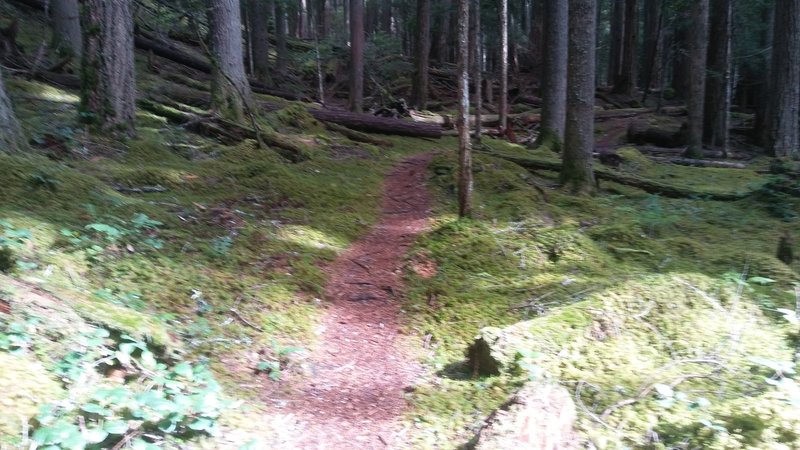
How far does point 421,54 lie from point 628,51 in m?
13.6

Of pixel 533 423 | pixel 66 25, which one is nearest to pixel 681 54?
pixel 66 25

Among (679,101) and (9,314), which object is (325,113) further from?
(679,101)

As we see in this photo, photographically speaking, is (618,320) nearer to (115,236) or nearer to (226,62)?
(115,236)

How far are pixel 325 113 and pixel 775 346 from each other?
1279cm

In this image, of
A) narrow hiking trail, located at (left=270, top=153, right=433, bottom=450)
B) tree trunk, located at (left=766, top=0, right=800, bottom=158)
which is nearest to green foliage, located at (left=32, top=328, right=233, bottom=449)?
narrow hiking trail, located at (left=270, top=153, right=433, bottom=450)

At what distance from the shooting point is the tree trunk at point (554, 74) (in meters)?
15.4

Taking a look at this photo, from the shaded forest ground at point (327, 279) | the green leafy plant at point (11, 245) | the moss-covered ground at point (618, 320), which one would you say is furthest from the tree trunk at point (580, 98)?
the green leafy plant at point (11, 245)

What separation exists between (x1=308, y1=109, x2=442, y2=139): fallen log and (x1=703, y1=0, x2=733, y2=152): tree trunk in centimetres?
884

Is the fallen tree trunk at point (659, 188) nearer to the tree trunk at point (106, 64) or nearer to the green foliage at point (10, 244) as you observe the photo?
the tree trunk at point (106, 64)

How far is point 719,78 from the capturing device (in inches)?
737

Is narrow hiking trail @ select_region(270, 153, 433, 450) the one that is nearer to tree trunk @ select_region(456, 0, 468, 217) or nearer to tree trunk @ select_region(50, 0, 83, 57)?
tree trunk @ select_region(456, 0, 468, 217)

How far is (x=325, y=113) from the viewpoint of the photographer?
610 inches

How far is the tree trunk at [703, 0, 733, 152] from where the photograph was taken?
55.0ft

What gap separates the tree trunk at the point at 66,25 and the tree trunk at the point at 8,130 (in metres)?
8.53
